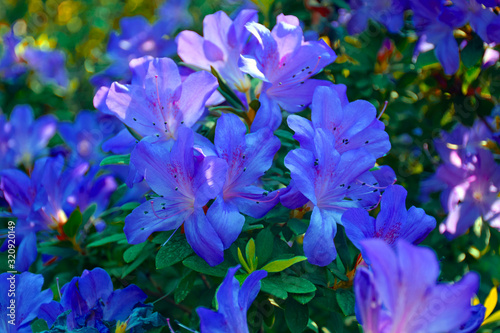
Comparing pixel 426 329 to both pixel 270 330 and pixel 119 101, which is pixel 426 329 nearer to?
pixel 270 330

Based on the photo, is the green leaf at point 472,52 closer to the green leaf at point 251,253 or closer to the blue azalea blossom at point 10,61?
the green leaf at point 251,253

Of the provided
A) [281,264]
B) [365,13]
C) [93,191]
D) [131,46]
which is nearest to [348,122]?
[281,264]

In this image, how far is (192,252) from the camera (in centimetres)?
109

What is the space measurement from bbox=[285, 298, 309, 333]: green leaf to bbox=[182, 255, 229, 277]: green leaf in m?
0.18

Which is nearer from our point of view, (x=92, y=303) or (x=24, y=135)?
(x=92, y=303)

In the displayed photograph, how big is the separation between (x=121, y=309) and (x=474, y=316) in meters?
0.80

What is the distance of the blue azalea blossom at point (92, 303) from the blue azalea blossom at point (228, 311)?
1.19 ft

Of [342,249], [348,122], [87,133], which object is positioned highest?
[348,122]

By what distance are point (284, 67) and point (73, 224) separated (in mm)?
817

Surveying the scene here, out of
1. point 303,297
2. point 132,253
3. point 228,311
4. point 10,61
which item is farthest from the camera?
point 10,61

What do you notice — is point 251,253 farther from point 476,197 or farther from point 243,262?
point 476,197

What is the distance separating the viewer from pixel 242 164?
1.06 m

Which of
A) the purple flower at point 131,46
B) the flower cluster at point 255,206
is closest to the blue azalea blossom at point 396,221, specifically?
the flower cluster at point 255,206

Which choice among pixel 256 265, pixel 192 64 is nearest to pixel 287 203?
pixel 256 265
